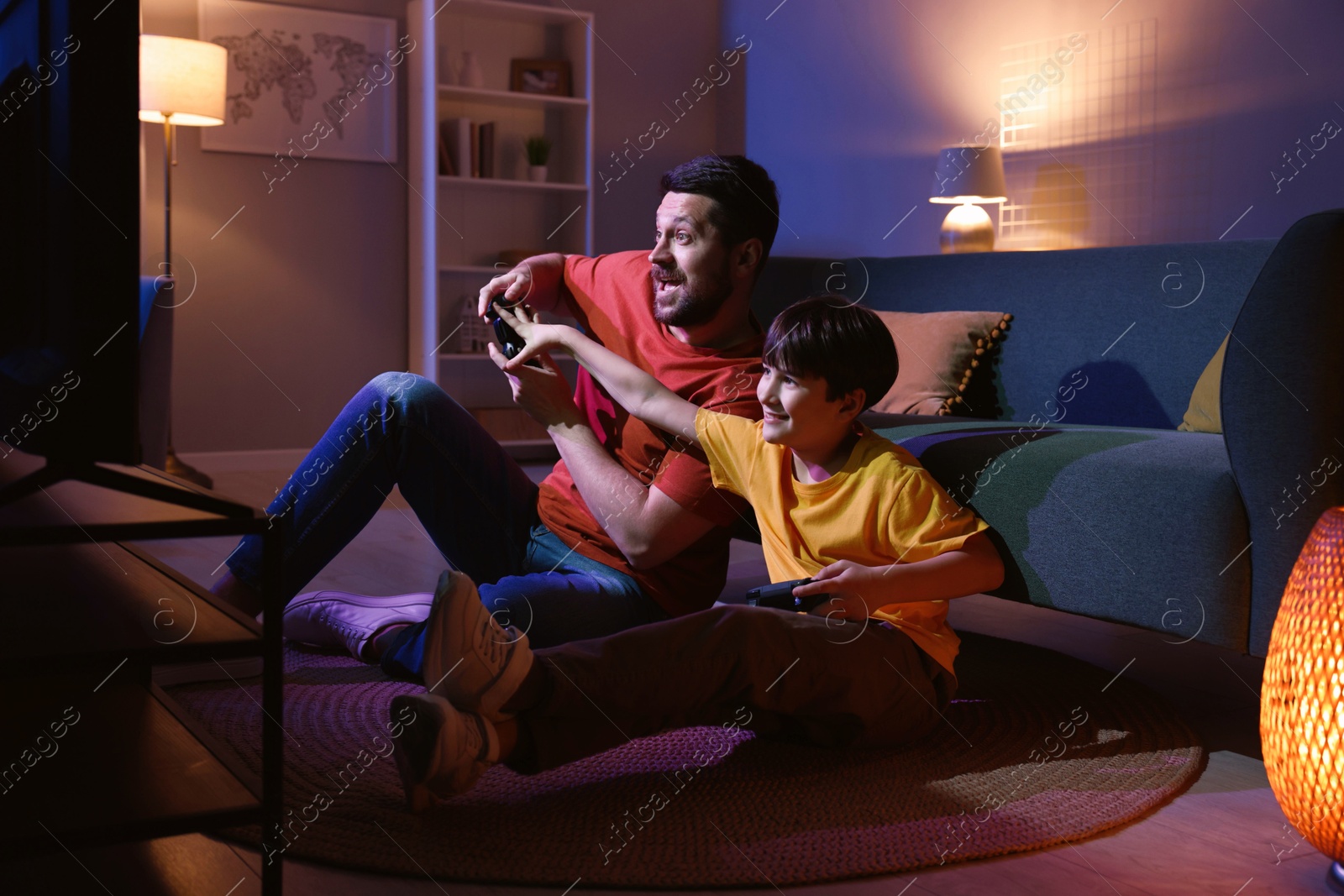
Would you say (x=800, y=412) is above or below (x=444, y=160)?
below

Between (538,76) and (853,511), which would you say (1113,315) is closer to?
(853,511)

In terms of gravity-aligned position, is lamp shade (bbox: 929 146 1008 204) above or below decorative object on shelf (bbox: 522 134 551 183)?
below

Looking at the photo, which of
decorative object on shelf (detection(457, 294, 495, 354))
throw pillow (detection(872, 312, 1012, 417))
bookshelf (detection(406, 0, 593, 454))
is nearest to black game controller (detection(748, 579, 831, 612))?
throw pillow (detection(872, 312, 1012, 417))

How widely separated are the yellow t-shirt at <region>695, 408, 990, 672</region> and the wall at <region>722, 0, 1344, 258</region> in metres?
2.28

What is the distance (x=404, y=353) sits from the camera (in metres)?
5.00

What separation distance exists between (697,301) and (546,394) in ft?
0.85

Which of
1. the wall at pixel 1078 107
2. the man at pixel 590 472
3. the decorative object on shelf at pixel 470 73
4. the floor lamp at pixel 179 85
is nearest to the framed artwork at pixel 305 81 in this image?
the decorative object on shelf at pixel 470 73

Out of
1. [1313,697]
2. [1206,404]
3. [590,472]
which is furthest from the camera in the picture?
[1206,404]

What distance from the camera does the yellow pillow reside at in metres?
2.14

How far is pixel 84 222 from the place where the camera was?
95 centimetres

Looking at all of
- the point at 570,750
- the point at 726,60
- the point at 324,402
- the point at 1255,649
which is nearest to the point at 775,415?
the point at 570,750

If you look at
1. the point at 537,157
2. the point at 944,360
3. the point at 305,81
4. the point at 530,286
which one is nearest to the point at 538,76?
the point at 537,157

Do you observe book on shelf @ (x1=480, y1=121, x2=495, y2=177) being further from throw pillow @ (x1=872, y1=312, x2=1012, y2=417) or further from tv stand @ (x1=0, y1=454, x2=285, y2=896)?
tv stand @ (x1=0, y1=454, x2=285, y2=896)

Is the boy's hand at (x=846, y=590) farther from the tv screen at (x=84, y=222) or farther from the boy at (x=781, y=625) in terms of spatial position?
the tv screen at (x=84, y=222)
